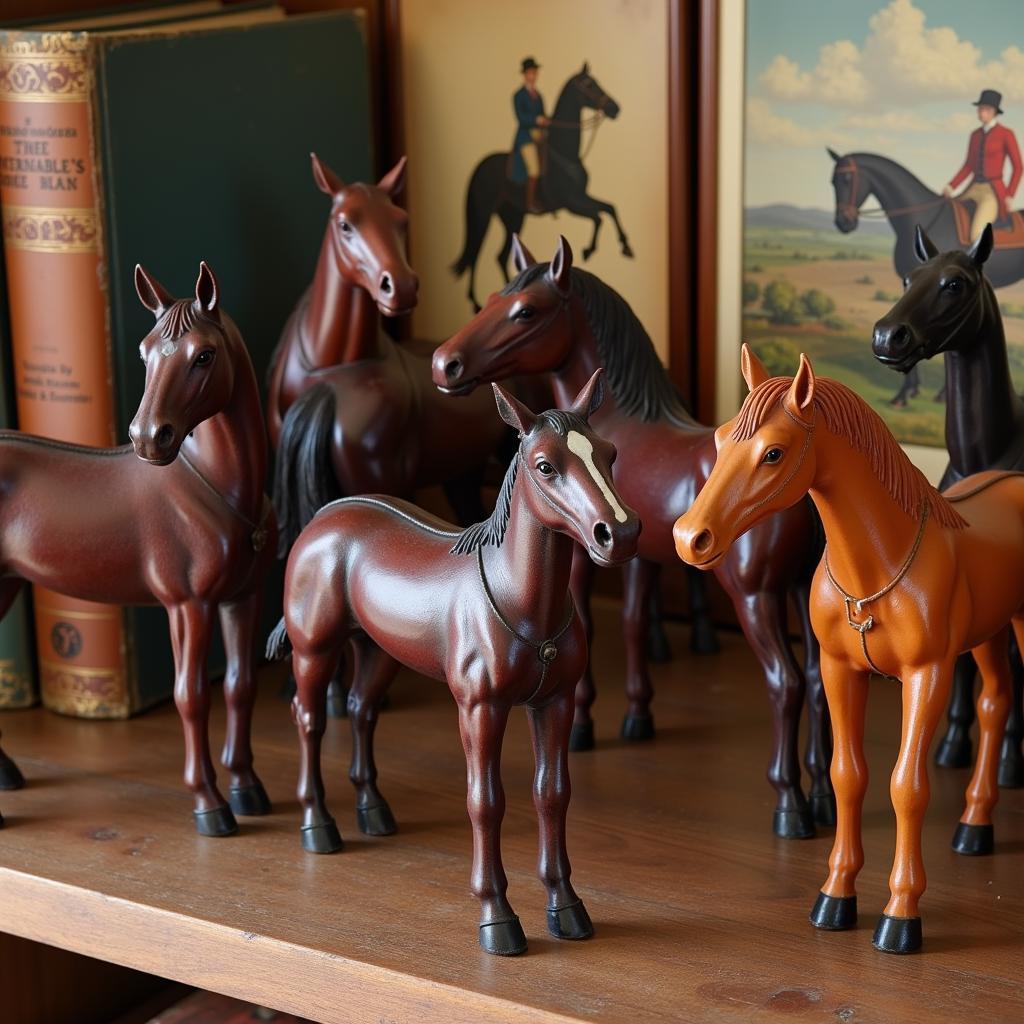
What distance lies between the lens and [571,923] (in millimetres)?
980

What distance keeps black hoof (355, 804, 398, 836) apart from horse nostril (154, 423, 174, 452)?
0.96 feet

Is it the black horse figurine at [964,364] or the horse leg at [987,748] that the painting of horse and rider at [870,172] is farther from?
the horse leg at [987,748]

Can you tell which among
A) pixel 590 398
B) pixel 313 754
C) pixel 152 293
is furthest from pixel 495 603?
pixel 152 293

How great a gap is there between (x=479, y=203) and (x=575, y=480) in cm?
69

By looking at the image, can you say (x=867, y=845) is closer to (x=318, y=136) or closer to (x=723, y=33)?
(x=723, y=33)

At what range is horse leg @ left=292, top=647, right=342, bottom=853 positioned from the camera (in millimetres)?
1083

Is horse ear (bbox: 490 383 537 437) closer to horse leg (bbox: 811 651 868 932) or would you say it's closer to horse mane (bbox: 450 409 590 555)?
horse mane (bbox: 450 409 590 555)

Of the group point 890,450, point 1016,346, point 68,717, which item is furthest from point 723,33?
point 68,717

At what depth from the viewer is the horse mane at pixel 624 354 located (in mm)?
1186

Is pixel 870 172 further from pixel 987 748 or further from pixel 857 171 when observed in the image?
pixel 987 748

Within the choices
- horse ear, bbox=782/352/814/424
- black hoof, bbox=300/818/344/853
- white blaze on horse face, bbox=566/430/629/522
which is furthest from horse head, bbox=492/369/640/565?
black hoof, bbox=300/818/344/853

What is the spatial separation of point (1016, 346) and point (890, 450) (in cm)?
40

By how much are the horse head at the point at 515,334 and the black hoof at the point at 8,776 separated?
0.43m

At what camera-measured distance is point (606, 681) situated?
141 centimetres
